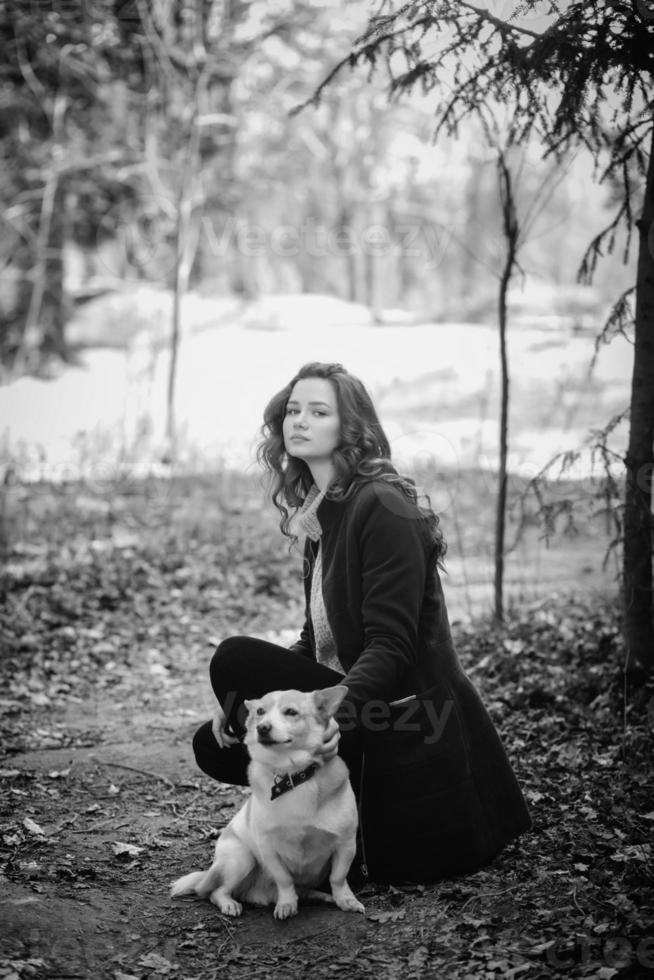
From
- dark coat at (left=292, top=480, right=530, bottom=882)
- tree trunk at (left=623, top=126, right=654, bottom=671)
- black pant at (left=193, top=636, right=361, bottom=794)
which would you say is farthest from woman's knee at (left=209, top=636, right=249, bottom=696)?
tree trunk at (left=623, top=126, right=654, bottom=671)

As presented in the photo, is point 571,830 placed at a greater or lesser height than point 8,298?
lesser

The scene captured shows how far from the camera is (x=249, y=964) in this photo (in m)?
2.82

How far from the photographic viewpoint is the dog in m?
2.89

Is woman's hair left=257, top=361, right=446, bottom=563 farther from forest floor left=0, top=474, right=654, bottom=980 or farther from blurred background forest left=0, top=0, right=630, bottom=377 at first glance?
blurred background forest left=0, top=0, right=630, bottom=377

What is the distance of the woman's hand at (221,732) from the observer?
3213 mm

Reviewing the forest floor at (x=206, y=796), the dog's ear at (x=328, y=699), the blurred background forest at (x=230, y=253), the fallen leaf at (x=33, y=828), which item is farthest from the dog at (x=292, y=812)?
the blurred background forest at (x=230, y=253)

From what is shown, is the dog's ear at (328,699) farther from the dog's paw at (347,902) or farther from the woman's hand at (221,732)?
the dog's paw at (347,902)

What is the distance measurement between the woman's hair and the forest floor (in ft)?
4.28

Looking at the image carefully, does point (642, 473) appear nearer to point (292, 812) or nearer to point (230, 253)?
point (292, 812)

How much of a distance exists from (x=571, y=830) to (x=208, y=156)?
1832 cm

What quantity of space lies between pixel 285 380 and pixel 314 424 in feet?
46.8

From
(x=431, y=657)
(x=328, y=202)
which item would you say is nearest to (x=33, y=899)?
(x=431, y=657)

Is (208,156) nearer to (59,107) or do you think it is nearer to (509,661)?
(59,107)

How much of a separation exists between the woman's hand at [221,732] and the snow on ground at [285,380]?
8391mm
